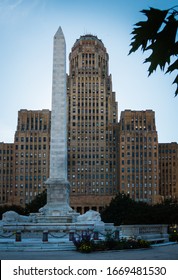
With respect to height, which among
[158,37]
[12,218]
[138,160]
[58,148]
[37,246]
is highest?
[138,160]

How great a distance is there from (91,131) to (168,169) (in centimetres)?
3212

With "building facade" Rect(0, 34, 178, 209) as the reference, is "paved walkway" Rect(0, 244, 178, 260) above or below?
below

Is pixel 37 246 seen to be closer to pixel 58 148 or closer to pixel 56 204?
pixel 56 204

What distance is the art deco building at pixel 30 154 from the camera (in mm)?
159875

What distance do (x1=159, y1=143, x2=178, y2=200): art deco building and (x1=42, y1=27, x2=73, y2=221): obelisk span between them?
115 meters

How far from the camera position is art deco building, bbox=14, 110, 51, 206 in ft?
525

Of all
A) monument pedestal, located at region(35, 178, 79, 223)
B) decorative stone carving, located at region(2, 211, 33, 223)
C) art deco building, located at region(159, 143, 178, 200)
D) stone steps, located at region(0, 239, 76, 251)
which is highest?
art deco building, located at region(159, 143, 178, 200)

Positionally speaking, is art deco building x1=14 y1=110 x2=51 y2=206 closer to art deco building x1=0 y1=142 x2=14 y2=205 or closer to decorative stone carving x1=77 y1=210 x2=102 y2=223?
art deco building x1=0 y1=142 x2=14 y2=205

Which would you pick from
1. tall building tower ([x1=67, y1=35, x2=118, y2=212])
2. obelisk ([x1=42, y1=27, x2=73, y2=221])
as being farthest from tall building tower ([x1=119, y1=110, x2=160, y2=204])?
obelisk ([x1=42, y1=27, x2=73, y2=221])

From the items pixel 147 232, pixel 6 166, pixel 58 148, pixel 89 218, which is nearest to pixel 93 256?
pixel 147 232

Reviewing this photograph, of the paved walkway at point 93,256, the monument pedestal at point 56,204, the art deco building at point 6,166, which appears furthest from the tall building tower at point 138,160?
the paved walkway at point 93,256

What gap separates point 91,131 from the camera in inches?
6511

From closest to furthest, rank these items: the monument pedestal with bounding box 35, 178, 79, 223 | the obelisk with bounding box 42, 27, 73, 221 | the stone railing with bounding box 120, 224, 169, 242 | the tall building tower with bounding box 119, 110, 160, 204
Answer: the stone railing with bounding box 120, 224, 169, 242, the monument pedestal with bounding box 35, 178, 79, 223, the obelisk with bounding box 42, 27, 73, 221, the tall building tower with bounding box 119, 110, 160, 204

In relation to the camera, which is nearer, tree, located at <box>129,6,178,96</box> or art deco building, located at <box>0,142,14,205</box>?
tree, located at <box>129,6,178,96</box>
